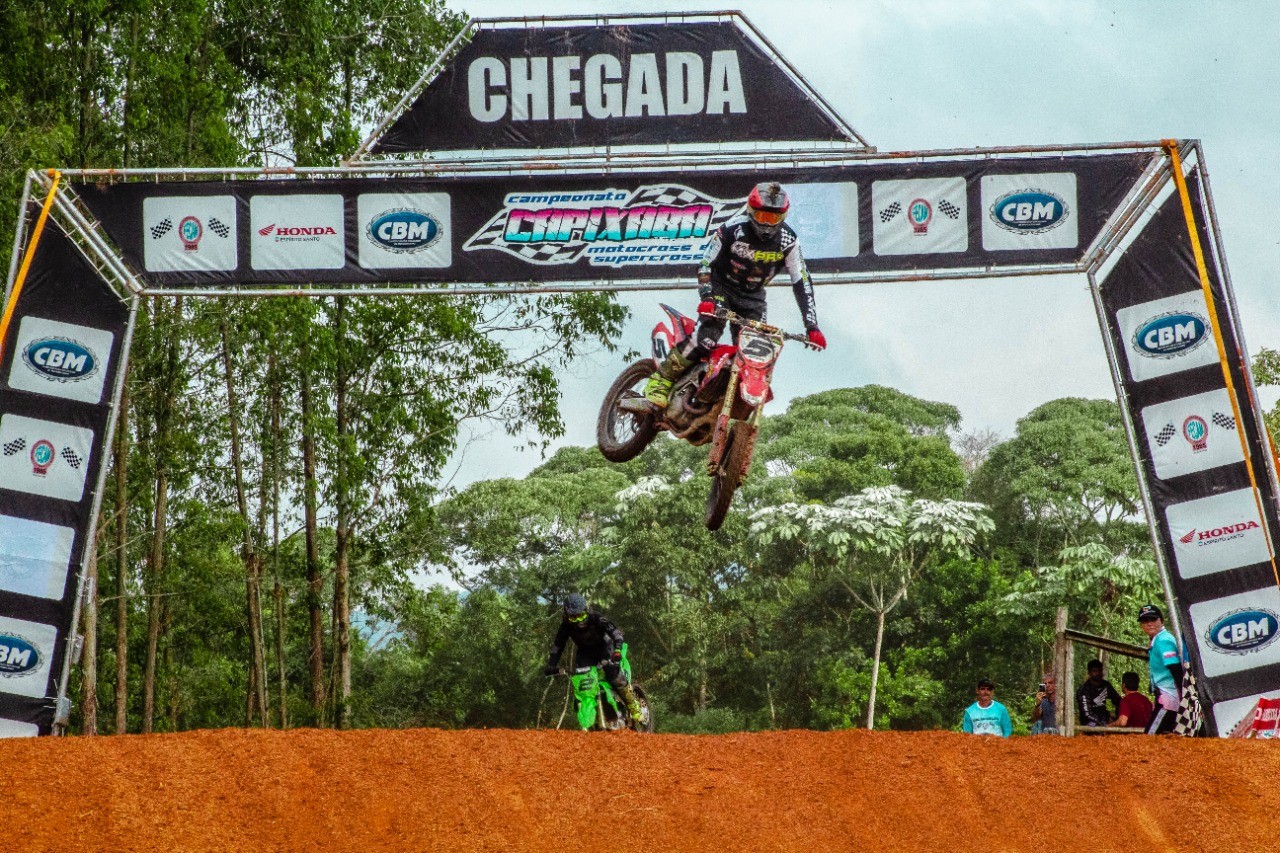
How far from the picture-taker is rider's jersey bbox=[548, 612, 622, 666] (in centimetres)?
1071

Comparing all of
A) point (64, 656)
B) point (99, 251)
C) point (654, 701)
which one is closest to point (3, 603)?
point (64, 656)

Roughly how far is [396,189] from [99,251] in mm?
2568

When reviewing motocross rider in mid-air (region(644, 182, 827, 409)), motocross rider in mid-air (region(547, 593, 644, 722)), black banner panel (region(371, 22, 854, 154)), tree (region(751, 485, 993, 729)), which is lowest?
motocross rider in mid-air (region(547, 593, 644, 722))

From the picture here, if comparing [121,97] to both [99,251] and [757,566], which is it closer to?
[99,251]

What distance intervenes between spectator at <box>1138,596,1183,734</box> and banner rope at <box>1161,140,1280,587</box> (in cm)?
105

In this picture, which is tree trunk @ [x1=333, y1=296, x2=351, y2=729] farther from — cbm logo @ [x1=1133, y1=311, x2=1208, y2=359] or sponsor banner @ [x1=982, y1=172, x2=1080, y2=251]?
cbm logo @ [x1=1133, y1=311, x2=1208, y2=359]

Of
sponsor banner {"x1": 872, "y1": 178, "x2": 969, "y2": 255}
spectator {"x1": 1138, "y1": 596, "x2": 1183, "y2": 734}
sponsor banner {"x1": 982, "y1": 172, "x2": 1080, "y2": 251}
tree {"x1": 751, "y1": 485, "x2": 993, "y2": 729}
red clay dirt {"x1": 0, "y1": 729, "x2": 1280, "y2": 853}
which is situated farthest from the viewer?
tree {"x1": 751, "y1": 485, "x2": 993, "y2": 729}

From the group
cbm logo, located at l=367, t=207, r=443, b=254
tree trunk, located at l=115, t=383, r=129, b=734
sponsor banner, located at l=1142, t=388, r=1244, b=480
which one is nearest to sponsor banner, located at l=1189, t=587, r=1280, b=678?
sponsor banner, located at l=1142, t=388, r=1244, b=480

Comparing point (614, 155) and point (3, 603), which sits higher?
point (614, 155)

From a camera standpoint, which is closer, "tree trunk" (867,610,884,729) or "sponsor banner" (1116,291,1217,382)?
"sponsor banner" (1116,291,1217,382)

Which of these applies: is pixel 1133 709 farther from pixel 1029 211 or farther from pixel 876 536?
pixel 876 536

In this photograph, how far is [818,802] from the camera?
7.98 m

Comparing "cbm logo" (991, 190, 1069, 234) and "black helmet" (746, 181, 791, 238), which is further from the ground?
"cbm logo" (991, 190, 1069, 234)

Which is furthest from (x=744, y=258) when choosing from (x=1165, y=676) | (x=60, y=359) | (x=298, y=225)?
(x=60, y=359)
